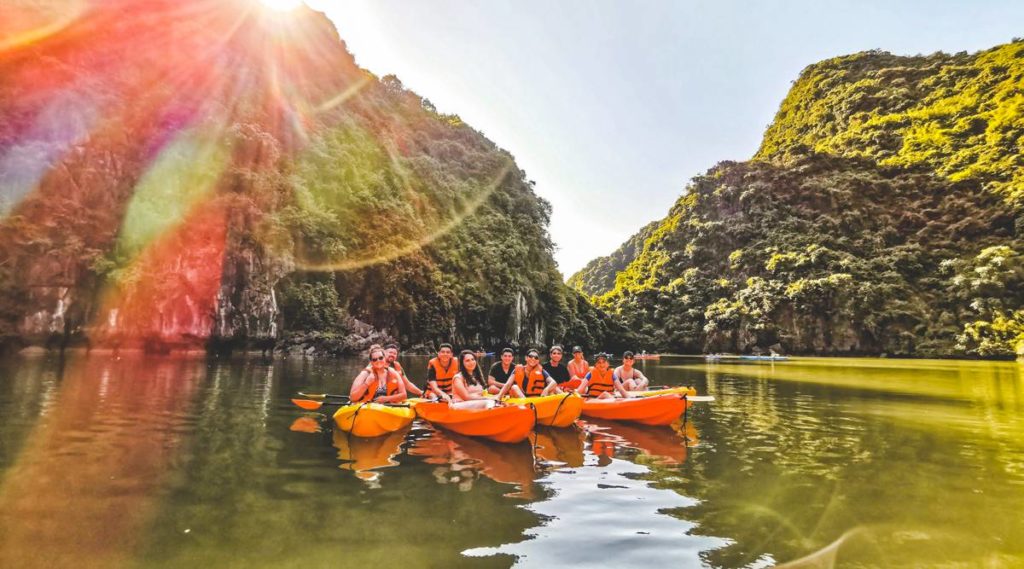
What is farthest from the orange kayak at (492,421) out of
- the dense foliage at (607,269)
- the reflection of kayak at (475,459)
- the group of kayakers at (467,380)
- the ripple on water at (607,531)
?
the dense foliage at (607,269)

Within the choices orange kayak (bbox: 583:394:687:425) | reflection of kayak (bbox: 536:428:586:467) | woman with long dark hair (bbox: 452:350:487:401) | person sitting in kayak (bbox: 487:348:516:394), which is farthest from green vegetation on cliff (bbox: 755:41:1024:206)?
woman with long dark hair (bbox: 452:350:487:401)

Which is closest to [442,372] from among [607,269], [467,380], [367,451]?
[467,380]

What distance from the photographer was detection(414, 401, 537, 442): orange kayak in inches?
286

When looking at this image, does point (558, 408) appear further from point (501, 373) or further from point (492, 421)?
point (501, 373)

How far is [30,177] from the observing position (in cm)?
2741

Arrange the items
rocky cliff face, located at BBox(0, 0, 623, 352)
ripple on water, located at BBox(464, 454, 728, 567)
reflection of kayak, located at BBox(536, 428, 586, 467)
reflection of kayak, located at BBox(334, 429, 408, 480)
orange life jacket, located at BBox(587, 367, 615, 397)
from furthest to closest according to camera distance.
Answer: rocky cliff face, located at BBox(0, 0, 623, 352)
orange life jacket, located at BBox(587, 367, 615, 397)
reflection of kayak, located at BBox(536, 428, 586, 467)
reflection of kayak, located at BBox(334, 429, 408, 480)
ripple on water, located at BBox(464, 454, 728, 567)

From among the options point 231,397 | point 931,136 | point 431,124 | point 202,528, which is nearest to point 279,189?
point 231,397

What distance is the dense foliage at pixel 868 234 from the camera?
47031mm

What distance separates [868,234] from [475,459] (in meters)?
62.3

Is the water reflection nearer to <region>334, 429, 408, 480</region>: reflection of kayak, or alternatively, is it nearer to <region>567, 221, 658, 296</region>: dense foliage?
<region>334, 429, 408, 480</region>: reflection of kayak

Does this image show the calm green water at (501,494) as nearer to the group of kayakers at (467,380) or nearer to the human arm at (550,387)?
the group of kayakers at (467,380)

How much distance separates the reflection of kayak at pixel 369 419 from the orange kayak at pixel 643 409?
3.72 meters

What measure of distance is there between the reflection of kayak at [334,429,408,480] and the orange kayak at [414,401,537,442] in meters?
0.74

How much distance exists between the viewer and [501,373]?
33.5 ft
